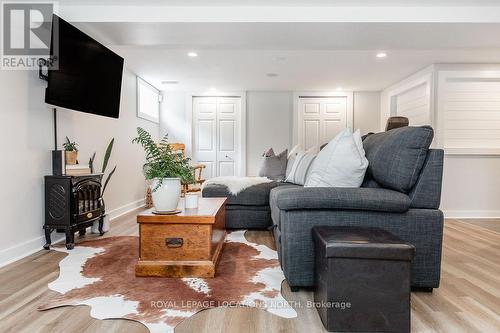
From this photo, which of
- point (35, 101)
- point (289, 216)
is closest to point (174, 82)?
point (35, 101)

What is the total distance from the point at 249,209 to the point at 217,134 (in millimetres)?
3408

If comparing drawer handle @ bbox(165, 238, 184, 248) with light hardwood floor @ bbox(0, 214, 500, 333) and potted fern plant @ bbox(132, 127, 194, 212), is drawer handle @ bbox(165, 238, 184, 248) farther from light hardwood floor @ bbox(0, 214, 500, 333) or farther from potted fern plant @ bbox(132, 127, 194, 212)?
light hardwood floor @ bbox(0, 214, 500, 333)

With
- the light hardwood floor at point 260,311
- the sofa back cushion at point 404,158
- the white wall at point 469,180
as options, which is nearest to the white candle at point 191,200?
the light hardwood floor at point 260,311

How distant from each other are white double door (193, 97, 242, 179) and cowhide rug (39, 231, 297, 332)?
4.08 metres

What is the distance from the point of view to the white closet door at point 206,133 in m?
6.71

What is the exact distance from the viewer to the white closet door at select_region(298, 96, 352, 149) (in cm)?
667

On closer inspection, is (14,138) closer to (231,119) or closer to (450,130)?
(231,119)

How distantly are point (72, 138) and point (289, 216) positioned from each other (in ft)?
8.88

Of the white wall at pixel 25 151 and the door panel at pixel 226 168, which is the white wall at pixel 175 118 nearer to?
the door panel at pixel 226 168

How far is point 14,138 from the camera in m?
2.61

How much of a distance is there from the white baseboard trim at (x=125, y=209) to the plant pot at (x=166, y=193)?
2.42 m

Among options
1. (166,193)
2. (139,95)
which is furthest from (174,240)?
(139,95)
